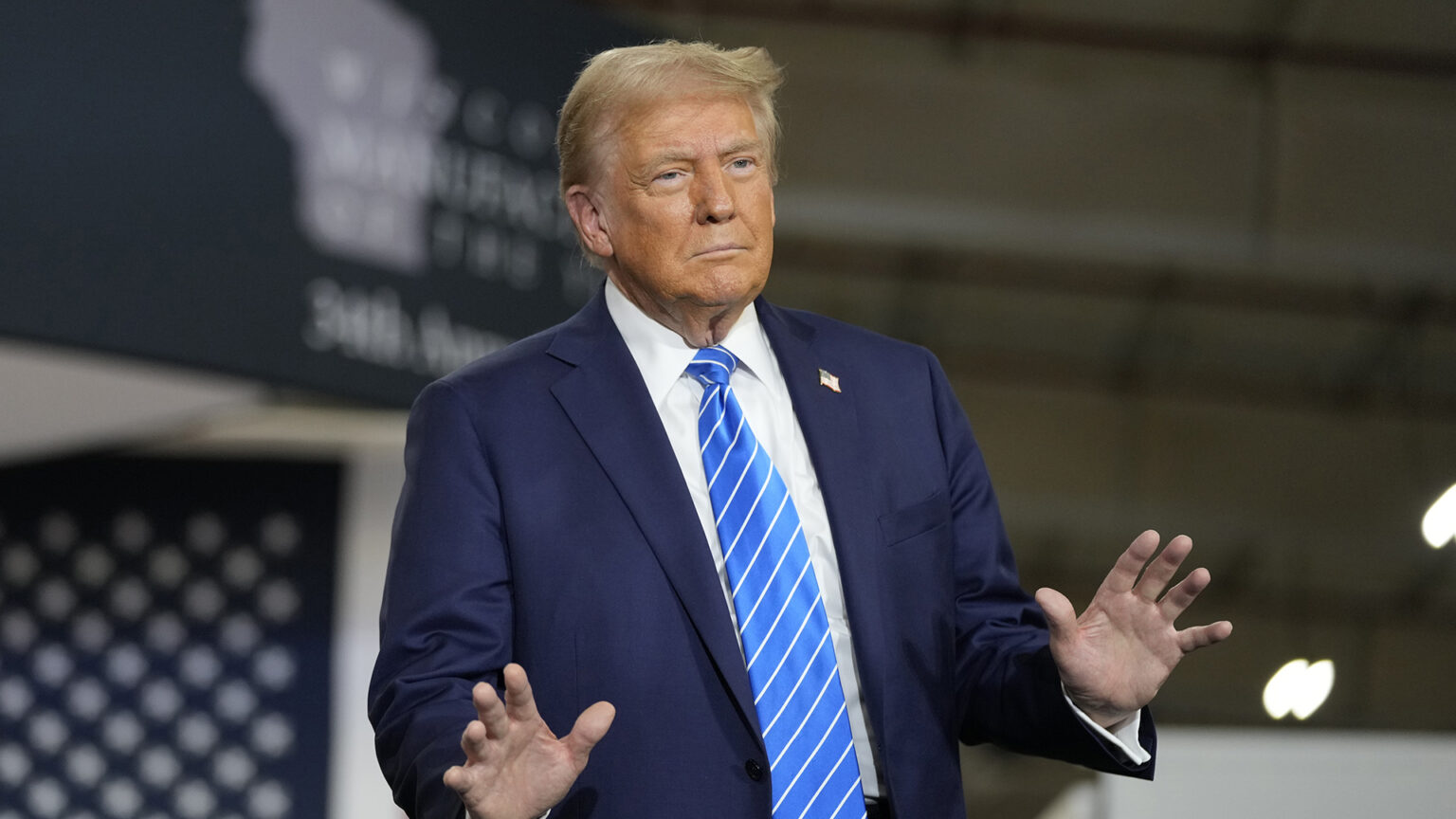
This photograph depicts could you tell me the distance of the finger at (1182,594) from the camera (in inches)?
50.4

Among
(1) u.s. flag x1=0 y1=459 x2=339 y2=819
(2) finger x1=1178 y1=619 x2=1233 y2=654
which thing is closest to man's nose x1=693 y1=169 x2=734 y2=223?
(2) finger x1=1178 y1=619 x2=1233 y2=654

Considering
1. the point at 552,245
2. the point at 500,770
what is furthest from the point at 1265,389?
the point at 500,770

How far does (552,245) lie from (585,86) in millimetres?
2051

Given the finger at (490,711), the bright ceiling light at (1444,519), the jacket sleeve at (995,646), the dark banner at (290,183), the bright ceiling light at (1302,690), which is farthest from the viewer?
the bright ceiling light at (1302,690)

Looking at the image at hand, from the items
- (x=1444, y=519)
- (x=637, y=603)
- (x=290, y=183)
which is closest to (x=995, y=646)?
(x=637, y=603)

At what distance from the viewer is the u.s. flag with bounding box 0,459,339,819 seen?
139 inches

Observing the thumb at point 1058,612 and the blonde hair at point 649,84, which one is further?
the blonde hair at point 649,84

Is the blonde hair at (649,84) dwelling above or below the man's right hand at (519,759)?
above

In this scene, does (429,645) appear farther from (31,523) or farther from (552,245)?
(31,523)

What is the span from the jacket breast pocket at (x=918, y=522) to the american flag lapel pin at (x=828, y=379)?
139mm

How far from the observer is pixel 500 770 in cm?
118

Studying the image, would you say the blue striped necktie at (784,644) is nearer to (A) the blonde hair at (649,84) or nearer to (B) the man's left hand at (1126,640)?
(B) the man's left hand at (1126,640)

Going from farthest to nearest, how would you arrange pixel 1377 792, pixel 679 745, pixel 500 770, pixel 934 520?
pixel 1377 792
pixel 934 520
pixel 679 745
pixel 500 770

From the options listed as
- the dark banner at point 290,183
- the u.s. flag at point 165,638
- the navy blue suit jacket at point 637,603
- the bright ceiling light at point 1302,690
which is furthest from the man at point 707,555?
the u.s. flag at point 165,638
